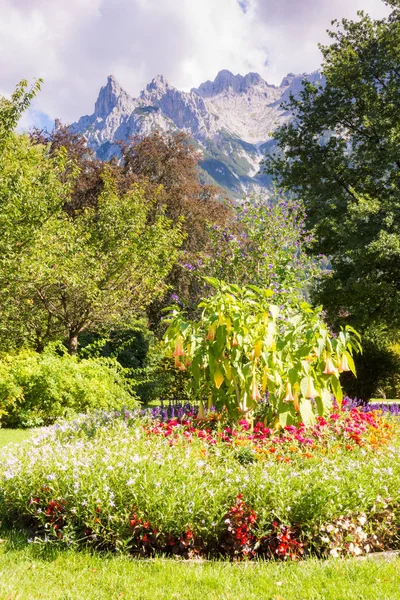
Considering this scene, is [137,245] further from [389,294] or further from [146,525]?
[146,525]

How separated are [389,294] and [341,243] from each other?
299 cm

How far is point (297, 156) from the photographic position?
57.7 feet

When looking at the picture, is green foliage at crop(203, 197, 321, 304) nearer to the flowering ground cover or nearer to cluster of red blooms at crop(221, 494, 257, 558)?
the flowering ground cover

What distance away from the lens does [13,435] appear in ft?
26.5

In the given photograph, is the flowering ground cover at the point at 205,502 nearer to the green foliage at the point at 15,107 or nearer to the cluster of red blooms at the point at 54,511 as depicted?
the cluster of red blooms at the point at 54,511

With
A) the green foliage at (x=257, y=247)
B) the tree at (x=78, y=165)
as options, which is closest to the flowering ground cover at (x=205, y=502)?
the green foliage at (x=257, y=247)

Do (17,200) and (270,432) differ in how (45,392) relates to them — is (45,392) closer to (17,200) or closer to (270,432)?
(17,200)

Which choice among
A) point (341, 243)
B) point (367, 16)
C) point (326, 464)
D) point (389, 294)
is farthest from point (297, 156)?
point (326, 464)

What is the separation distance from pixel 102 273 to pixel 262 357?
320 inches

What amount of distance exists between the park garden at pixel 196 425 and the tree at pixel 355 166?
0.45 ft

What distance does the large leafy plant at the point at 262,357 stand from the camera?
5.16 meters

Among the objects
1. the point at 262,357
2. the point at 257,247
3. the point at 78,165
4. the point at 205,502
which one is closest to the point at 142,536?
the point at 205,502

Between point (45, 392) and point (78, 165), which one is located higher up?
point (78, 165)

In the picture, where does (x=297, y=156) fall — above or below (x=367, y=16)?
below
